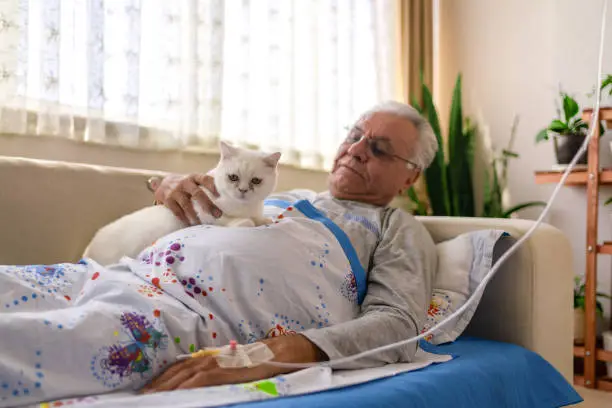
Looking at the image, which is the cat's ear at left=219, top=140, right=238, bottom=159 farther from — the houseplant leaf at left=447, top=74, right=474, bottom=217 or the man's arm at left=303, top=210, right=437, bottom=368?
the houseplant leaf at left=447, top=74, right=474, bottom=217

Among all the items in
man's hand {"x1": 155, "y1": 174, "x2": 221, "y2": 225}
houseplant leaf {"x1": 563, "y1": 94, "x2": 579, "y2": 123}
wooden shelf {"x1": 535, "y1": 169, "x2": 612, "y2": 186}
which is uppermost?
houseplant leaf {"x1": 563, "y1": 94, "x2": 579, "y2": 123}

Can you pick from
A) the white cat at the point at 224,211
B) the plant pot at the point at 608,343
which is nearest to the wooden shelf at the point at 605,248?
the plant pot at the point at 608,343

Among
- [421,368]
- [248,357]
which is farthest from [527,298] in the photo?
[248,357]

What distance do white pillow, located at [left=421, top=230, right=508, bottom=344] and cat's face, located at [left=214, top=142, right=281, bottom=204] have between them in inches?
19.0

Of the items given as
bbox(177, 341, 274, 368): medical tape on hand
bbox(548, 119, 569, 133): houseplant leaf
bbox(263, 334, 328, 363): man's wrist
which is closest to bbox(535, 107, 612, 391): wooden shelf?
bbox(548, 119, 569, 133): houseplant leaf

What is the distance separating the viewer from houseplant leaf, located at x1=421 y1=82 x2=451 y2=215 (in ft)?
9.75

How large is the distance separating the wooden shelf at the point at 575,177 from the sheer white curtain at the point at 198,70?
92 centimetres

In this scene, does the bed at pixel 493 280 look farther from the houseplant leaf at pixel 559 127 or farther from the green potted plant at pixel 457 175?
the green potted plant at pixel 457 175

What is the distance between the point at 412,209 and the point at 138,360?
8.05ft

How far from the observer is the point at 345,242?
1367mm

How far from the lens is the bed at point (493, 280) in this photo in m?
1.22

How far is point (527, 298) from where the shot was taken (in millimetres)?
1402

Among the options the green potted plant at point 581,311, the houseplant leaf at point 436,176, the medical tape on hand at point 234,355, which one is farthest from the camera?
the houseplant leaf at point 436,176

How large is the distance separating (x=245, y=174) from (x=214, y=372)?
21.4 inches
